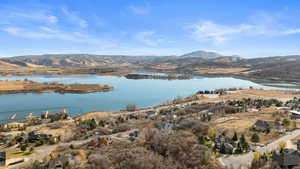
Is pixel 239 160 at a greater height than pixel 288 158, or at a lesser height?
lesser

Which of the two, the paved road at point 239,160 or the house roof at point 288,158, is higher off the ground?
the house roof at point 288,158

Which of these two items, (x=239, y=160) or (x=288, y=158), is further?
(x=239, y=160)

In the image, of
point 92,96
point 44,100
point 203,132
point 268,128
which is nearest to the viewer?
point 203,132

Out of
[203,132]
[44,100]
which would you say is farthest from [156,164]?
[44,100]

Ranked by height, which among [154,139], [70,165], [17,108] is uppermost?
[154,139]

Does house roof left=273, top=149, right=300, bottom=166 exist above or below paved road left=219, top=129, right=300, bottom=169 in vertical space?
above

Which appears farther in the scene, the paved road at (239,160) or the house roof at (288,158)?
the paved road at (239,160)

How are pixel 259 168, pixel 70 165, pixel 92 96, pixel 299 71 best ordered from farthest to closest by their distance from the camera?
pixel 299 71
pixel 92 96
pixel 259 168
pixel 70 165

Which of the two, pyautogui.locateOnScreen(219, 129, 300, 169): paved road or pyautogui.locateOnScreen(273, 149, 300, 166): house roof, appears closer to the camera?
pyautogui.locateOnScreen(273, 149, 300, 166): house roof

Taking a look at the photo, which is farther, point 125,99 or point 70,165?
point 125,99

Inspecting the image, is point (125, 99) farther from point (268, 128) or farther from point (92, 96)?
point (268, 128)

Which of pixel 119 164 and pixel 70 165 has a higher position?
pixel 119 164
